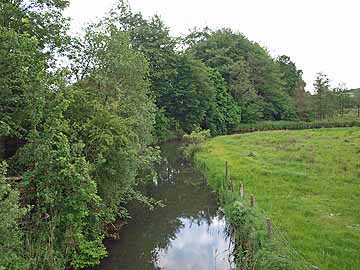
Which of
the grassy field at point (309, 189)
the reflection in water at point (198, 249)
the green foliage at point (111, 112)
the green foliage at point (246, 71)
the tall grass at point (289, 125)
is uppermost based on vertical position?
the green foliage at point (246, 71)

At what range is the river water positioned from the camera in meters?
12.6

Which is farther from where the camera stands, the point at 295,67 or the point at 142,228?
the point at 295,67

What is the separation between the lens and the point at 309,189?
16969 millimetres

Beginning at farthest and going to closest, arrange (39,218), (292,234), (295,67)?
(295,67), (292,234), (39,218)

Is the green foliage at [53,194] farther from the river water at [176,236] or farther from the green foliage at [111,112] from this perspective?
the river water at [176,236]

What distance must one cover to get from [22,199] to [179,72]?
43.5m

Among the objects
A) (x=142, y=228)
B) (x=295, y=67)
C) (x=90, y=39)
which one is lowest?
(x=142, y=228)

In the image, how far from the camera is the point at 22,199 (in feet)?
32.3

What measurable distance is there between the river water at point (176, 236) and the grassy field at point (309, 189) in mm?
1731

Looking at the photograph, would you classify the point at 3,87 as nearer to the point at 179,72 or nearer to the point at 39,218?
the point at 39,218

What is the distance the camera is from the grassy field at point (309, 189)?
10.8 m

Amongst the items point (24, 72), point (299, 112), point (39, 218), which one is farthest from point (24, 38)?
point (299, 112)

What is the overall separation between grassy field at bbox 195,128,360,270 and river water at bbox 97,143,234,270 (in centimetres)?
173

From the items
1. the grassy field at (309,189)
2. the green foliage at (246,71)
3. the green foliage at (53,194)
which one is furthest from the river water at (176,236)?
the green foliage at (246,71)
